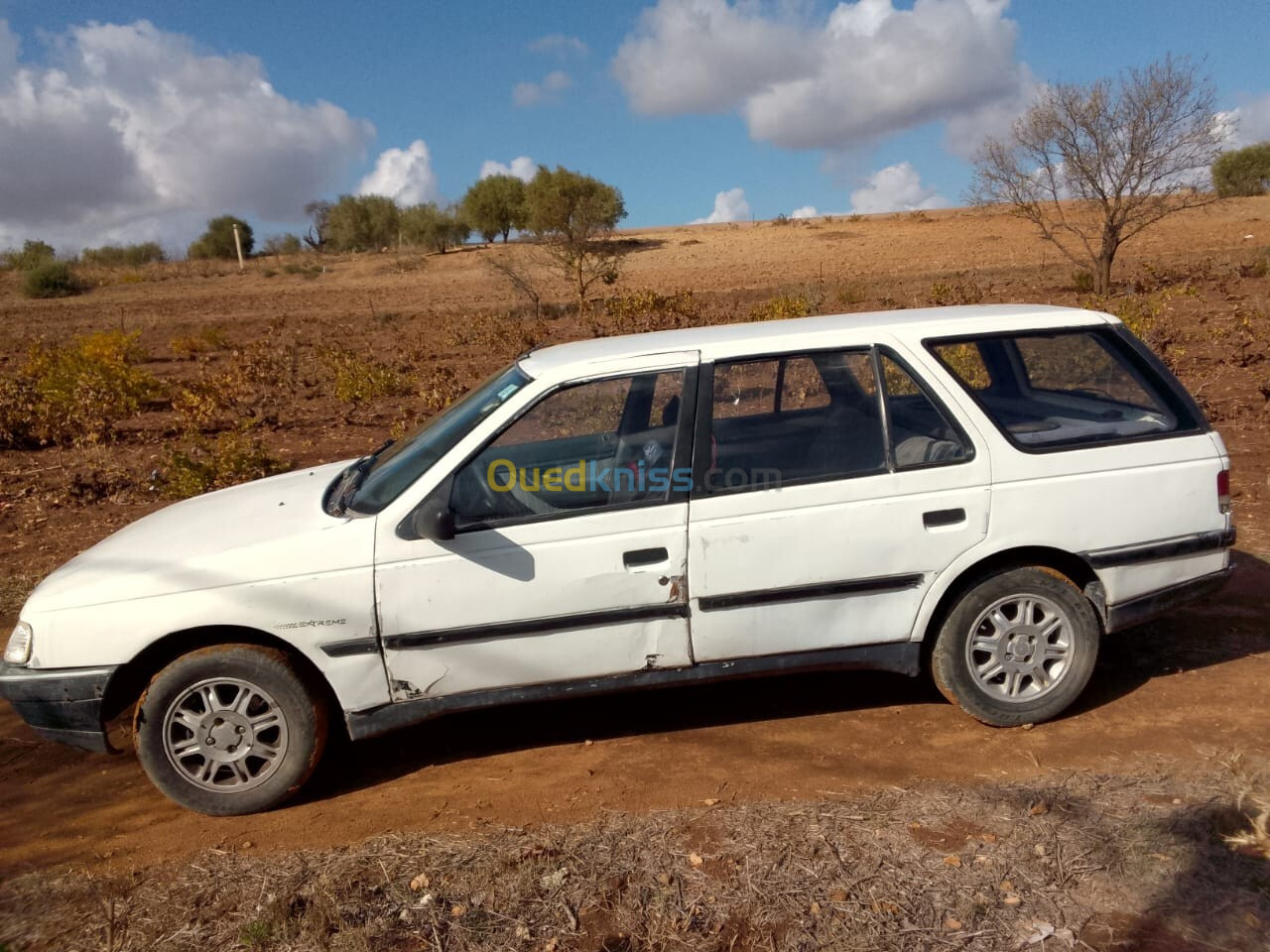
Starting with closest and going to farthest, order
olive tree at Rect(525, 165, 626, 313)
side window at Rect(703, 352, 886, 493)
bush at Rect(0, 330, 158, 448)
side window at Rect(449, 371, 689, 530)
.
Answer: side window at Rect(449, 371, 689, 530), side window at Rect(703, 352, 886, 493), bush at Rect(0, 330, 158, 448), olive tree at Rect(525, 165, 626, 313)

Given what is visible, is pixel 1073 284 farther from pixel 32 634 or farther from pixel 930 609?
pixel 32 634

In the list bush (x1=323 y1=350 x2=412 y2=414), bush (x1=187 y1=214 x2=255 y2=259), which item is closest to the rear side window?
bush (x1=323 y1=350 x2=412 y2=414)

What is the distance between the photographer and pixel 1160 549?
413cm

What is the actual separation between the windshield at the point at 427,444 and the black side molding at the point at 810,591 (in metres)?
1.15

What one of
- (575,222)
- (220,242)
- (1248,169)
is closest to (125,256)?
(220,242)

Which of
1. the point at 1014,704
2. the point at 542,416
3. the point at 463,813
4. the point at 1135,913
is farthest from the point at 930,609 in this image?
the point at 463,813

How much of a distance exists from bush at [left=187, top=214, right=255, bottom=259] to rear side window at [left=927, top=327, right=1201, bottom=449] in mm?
68018

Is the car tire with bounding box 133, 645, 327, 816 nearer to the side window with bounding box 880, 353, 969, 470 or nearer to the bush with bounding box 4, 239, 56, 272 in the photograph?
the side window with bounding box 880, 353, 969, 470

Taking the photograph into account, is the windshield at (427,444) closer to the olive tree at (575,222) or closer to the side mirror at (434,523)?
the side mirror at (434,523)

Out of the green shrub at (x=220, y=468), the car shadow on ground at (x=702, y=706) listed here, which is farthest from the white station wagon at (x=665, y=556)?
the green shrub at (x=220, y=468)

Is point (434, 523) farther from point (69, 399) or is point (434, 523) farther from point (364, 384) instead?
point (69, 399)

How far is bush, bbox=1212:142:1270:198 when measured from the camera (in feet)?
154

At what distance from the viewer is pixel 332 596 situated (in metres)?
3.71

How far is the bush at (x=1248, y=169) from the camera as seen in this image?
154ft
